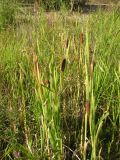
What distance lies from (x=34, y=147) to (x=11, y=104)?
0.35 m

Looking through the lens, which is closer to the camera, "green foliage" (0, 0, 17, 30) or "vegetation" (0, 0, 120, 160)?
"vegetation" (0, 0, 120, 160)

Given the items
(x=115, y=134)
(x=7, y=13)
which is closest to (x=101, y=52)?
(x=115, y=134)

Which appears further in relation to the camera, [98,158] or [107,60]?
[107,60]

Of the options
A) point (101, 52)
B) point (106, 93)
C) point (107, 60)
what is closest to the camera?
point (106, 93)

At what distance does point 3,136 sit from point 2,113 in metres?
0.14

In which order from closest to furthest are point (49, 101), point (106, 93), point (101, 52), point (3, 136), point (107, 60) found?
point (49, 101)
point (3, 136)
point (106, 93)
point (107, 60)
point (101, 52)

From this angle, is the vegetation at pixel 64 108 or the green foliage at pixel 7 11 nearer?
the vegetation at pixel 64 108

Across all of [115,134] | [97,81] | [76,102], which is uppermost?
[97,81]

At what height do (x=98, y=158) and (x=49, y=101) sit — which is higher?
(x=49, y=101)

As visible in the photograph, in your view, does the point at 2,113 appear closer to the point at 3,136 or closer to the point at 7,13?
the point at 3,136

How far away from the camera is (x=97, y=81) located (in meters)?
1.56

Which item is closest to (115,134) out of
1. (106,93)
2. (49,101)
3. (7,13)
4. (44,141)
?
(106,93)

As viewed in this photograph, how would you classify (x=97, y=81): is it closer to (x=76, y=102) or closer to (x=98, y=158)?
(x=76, y=102)

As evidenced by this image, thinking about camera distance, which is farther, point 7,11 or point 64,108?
point 7,11
